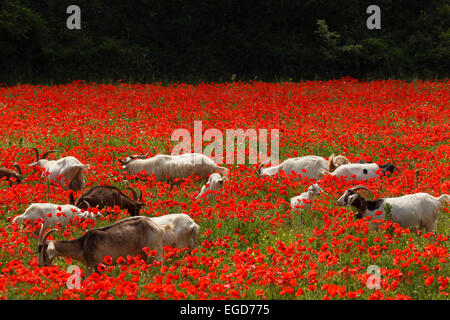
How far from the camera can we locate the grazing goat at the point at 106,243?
6402mm

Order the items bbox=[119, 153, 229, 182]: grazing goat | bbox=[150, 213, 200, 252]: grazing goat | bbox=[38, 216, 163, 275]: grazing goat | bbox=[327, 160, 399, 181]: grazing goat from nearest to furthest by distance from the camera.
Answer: bbox=[38, 216, 163, 275]: grazing goat < bbox=[150, 213, 200, 252]: grazing goat < bbox=[327, 160, 399, 181]: grazing goat < bbox=[119, 153, 229, 182]: grazing goat

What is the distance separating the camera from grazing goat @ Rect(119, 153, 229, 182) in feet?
39.4

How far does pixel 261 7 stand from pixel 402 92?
39.8 ft

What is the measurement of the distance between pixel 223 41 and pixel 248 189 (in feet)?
67.2

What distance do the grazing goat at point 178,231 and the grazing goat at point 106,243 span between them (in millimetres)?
250

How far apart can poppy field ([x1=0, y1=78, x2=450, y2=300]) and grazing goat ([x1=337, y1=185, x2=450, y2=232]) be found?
0.21m

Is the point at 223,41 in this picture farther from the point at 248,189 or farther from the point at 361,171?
the point at 248,189

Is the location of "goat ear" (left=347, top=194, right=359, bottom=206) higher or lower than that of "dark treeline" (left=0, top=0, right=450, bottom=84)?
lower

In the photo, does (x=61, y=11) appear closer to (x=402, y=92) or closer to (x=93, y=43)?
(x=93, y=43)

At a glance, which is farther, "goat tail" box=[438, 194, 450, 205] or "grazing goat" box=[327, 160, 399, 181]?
"grazing goat" box=[327, 160, 399, 181]

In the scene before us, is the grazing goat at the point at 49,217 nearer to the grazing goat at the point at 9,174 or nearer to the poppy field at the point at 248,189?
the poppy field at the point at 248,189

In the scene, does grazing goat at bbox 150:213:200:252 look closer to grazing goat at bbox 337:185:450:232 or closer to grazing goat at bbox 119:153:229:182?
grazing goat at bbox 337:185:450:232

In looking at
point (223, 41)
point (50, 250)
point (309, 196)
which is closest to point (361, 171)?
point (309, 196)

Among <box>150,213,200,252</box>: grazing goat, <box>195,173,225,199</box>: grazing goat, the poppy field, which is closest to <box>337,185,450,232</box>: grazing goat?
the poppy field
